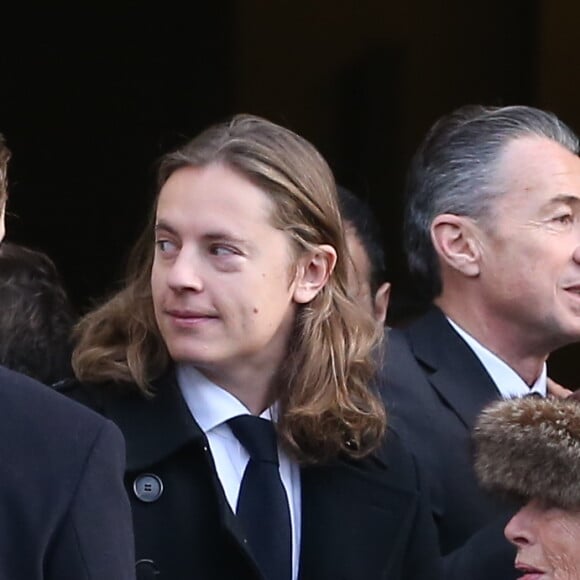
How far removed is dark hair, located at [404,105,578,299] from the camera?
3348 mm

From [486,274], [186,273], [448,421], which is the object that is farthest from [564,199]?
[186,273]

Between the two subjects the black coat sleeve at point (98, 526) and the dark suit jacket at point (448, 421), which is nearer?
the black coat sleeve at point (98, 526)

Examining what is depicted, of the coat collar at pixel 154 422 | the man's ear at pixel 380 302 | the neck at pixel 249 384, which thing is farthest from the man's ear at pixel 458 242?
the coat collar at pixel 154 422

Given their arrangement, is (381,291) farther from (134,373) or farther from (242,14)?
(242,14)

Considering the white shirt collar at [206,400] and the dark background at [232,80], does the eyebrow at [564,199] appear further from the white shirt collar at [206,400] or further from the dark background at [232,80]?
the dark background at [232,80]

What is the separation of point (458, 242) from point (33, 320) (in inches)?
34.8

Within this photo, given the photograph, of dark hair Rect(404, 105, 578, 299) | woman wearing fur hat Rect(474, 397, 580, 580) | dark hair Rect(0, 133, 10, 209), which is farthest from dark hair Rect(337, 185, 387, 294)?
dark hair Rect(0, 133, 10, 209)

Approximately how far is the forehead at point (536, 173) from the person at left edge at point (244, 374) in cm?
61

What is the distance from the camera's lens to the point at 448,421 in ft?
10.2

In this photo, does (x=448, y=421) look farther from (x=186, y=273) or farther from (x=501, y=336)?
(x=186, y=273)

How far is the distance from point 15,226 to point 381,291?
2.55 meters

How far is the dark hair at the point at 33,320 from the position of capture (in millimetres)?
2844

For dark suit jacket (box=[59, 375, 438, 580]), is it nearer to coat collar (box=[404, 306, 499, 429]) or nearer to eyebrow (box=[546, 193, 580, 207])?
coat collar (box=[404, 306, 499, 429])

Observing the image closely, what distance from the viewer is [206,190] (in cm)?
266
